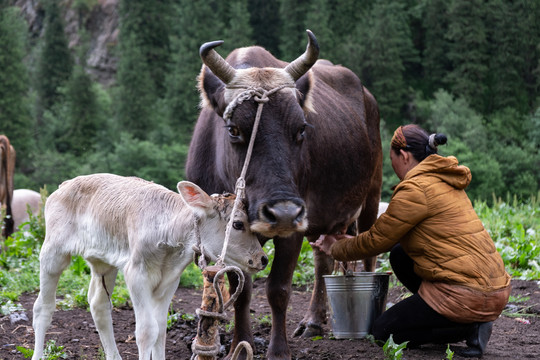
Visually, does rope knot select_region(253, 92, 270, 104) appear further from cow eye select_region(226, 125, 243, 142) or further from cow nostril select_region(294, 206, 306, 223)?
cow nostril select_region(294, 206, 306, 223)

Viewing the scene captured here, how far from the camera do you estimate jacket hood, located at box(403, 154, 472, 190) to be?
498cm

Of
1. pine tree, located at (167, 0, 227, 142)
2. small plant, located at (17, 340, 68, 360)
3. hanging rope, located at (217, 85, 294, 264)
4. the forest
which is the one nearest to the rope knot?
hanging rope, located at (217, 85, 294, 264)

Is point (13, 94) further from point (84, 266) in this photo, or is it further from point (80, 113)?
point (84, 266)

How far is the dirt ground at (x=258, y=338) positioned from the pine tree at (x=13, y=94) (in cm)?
3857

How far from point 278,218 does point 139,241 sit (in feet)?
2.75

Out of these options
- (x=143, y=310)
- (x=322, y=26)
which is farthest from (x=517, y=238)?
(x=322, y=26)

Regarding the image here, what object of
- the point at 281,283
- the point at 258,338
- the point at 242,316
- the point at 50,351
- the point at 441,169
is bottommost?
the point at 258,338

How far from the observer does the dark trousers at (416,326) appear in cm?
501

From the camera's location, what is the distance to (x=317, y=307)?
21.2 ft

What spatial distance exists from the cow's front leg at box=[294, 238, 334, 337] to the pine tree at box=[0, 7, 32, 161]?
39.3m

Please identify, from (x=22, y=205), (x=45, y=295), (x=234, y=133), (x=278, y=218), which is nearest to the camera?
(x=278, y=218)

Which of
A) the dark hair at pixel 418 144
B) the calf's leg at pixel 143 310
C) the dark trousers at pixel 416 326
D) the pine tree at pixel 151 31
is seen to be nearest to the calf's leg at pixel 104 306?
the calf's leg at pixel 143 310

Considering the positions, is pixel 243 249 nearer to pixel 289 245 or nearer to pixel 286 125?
pixel 286 125

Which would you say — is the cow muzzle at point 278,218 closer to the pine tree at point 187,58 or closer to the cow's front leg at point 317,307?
the cow's front leg at point 317,307
